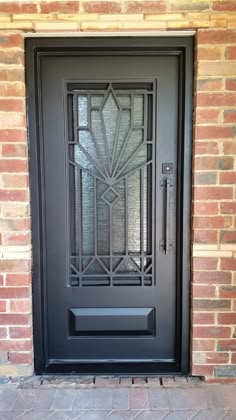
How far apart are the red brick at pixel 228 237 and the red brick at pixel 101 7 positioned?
141 cm

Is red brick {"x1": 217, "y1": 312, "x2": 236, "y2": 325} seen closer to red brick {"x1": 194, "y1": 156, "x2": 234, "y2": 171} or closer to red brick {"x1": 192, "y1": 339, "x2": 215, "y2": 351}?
red brick {"x1": 192, "y1": 339, "x2": 215, "y2": 351}

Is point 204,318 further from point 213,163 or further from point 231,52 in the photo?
point 231,52

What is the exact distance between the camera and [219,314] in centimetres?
213

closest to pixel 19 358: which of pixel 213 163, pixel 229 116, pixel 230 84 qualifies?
pixel 213 163

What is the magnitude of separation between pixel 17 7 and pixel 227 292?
206cm

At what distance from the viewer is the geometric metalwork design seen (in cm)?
215

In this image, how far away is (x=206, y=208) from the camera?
2.07 metres

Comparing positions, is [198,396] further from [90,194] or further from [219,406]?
[90,194]

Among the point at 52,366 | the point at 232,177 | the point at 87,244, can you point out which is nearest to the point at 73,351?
the point at 52,366

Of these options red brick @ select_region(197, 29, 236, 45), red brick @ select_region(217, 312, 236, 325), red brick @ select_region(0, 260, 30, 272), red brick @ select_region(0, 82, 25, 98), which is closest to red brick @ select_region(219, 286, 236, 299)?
red brick @ select_region(217, 312, 236, 325)

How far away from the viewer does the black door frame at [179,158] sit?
2045 mm

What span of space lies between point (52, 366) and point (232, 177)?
1.66 meters

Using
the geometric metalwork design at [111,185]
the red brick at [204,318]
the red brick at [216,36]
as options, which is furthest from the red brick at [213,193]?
the red brick at [216,36]

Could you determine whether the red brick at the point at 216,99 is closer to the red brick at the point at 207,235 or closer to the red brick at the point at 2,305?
the red brick at the point at 207,235
